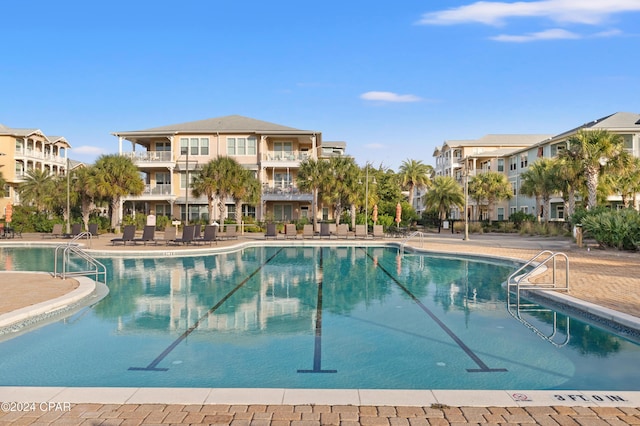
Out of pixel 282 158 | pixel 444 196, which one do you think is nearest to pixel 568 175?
pixel 444 196

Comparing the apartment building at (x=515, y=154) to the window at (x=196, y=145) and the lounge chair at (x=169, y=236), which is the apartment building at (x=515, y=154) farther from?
the window at (x=196, y=145)

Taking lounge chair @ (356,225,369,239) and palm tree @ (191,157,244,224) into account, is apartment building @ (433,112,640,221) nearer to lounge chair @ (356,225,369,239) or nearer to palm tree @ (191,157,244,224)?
lounge chair @ (356,225,369,239)

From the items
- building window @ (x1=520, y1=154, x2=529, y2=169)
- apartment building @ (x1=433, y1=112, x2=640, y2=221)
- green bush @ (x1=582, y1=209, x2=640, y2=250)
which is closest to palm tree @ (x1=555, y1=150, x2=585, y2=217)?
apartment building @ (x1=433, y1=112, x2=640, y2=221)

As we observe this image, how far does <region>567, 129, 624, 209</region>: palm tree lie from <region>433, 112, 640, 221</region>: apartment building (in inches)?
212

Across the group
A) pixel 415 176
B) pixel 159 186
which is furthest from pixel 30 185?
pixel 415 176

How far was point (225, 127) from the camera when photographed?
41812mm

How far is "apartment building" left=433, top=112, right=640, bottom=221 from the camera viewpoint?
41219 mm

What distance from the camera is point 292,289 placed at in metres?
11.6

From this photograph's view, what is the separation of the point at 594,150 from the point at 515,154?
85.2 ft

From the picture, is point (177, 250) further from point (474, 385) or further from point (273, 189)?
point (273, 189)

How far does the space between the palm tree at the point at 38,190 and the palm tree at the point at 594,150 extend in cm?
3639

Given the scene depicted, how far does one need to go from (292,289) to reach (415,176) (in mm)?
45988

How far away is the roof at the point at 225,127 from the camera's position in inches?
1592

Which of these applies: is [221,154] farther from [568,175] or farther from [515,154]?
[515,154]
